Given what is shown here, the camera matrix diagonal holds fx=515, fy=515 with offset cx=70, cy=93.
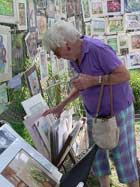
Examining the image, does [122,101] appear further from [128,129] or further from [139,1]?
[139,1]

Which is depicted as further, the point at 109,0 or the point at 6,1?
the point at 109,0

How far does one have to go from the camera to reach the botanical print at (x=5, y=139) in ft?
8.47

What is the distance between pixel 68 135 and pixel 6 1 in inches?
42.2

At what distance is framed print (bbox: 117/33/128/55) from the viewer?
8086 mm

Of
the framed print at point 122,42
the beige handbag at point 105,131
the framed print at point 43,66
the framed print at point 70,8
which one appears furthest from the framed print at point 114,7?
the beige handbag at point 105,131

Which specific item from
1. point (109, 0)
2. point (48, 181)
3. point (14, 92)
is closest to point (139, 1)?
point (109, 0)

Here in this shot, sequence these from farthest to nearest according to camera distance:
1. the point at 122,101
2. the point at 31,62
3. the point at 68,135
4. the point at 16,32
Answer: the point at 31,62 < the point at 16,32 < the point at 68,135 < the point at 122,101

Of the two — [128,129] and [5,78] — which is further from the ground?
[5,78]

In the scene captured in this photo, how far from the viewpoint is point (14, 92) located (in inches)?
154

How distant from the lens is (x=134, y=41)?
27.0ft

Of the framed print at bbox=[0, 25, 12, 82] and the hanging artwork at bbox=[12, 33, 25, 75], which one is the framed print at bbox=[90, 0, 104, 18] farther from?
the framed print at bbox=[0, 25, 12, 82]

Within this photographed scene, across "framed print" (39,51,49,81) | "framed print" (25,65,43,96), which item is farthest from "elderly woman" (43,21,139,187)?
"framed print" (39,51,49,81)

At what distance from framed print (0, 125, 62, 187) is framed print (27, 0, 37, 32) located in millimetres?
1876

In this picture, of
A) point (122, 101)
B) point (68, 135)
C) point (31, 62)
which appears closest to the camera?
point (122, 101)
